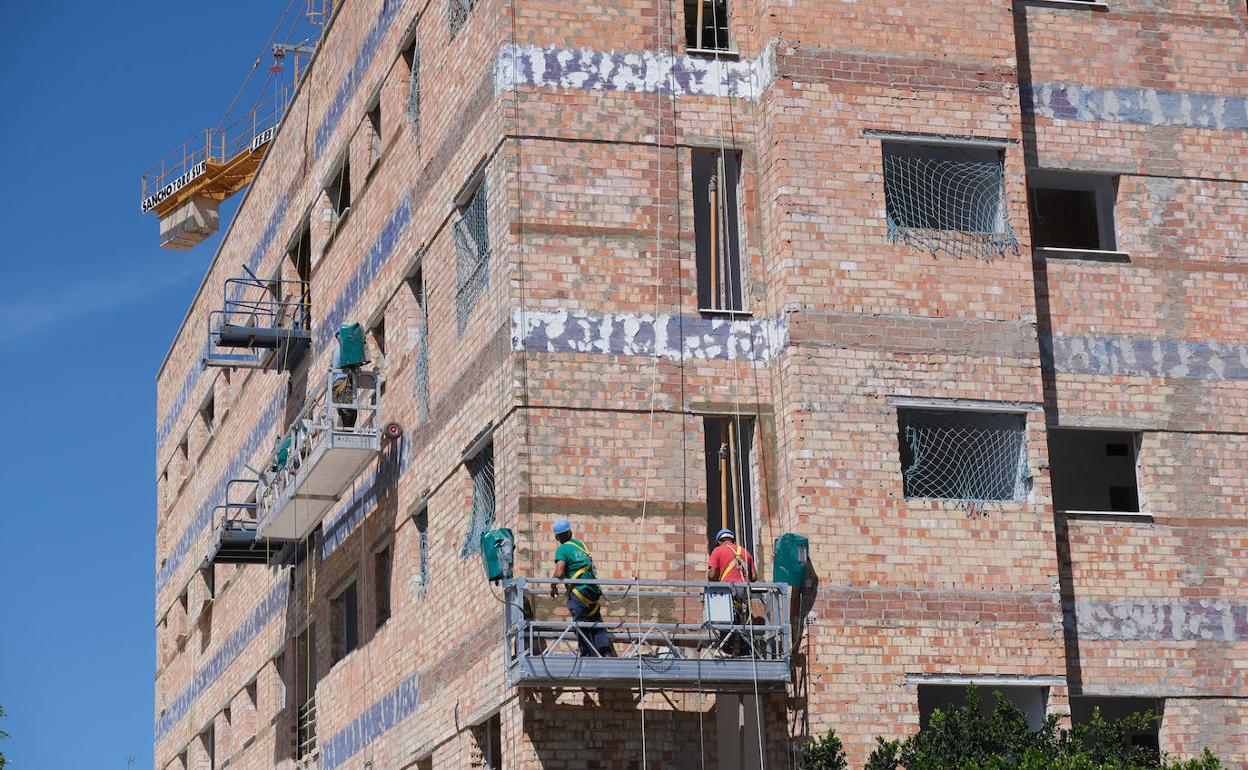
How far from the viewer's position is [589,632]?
2339 centimetres

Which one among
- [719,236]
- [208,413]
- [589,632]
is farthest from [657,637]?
[208,413]

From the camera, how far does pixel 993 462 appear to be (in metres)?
25.3

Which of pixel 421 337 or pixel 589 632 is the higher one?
pixel 421 337

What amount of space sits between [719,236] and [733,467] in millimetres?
2966

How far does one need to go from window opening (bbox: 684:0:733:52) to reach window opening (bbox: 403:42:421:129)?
4.79 meters

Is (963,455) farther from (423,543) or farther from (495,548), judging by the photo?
(423,543)

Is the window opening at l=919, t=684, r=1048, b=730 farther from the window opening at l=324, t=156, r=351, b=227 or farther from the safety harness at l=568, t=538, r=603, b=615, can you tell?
the window opening at l=324, t=156, r=351, b=227

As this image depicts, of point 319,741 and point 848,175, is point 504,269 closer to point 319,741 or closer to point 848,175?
point 848,175

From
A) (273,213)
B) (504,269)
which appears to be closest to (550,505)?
(504,269)

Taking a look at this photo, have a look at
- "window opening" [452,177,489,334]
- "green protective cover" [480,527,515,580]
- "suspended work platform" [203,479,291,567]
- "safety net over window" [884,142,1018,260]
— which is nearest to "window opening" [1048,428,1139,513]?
"safety net over window" [884,142,1018,260]

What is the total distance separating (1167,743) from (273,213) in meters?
20.7

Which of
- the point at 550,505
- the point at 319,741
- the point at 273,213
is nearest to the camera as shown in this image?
the point at 550,505

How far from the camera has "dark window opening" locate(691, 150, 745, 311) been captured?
25984 millimetres

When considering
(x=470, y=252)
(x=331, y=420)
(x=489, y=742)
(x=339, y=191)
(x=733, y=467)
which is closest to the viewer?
(x=733, y=467)
